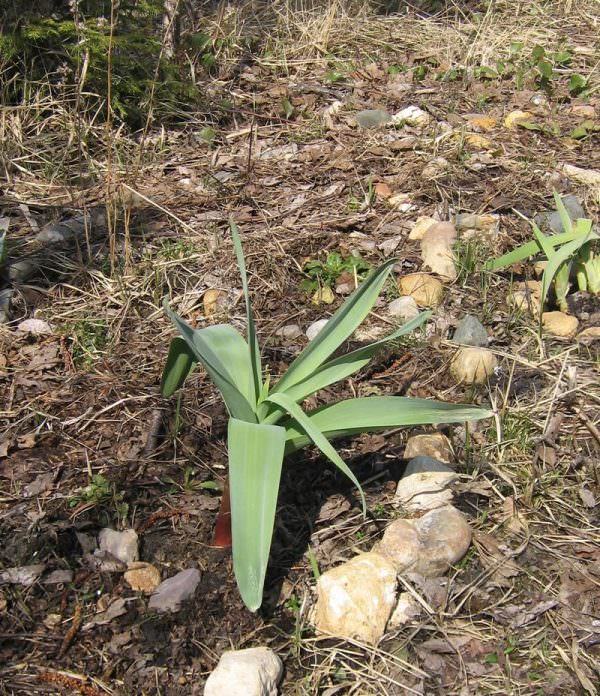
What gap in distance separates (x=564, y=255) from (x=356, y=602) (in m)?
1.52

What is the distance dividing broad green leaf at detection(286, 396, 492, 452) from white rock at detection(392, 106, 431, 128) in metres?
2.75

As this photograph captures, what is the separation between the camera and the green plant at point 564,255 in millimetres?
2814

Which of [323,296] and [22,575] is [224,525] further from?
[323,296]

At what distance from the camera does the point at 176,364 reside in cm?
191

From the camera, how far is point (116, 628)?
185cm

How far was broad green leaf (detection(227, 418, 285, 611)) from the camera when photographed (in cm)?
154

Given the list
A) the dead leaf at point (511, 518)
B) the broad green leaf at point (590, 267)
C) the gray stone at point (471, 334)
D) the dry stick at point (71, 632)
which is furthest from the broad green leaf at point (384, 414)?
the broad green leaf at point (590, 267)

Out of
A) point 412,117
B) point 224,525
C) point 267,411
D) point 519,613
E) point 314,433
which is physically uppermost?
point 314,433

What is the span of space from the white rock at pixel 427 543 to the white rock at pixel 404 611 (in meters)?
0.07

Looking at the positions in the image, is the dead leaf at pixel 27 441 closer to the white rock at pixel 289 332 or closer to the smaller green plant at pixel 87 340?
the smaller green plant at pixel 87 340

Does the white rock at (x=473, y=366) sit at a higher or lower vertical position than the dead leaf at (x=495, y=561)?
higher

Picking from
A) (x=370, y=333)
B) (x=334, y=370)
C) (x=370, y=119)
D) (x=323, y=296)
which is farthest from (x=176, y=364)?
(x=370, y=119)

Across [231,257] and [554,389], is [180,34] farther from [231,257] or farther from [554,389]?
[554,389]

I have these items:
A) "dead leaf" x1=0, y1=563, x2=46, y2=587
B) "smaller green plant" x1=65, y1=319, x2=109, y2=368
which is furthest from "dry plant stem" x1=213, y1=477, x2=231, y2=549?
"smaller green plant" x1=65, y1=319, x2=109, y2=368
